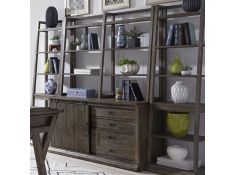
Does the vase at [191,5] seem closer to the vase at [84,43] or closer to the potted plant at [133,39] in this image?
the potted plant at [133,39]

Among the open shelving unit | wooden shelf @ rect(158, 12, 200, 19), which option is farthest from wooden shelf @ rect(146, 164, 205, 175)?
wooden shelf @ rect(158, 12, 200, 19)

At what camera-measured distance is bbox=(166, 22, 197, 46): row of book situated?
13.0 ft

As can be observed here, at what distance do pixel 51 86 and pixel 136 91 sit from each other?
160 cm

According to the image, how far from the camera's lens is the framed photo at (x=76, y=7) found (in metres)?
5.29

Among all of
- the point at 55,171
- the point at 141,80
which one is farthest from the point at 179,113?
the point at 55,171

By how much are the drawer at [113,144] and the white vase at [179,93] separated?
0.66 meters

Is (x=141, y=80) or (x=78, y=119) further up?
(x=141, y=80)

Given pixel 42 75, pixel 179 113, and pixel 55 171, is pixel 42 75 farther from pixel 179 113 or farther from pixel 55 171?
pixel 179 113

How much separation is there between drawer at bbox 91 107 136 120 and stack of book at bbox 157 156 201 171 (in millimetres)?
561

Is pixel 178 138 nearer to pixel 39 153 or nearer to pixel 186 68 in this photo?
pixel 186 68

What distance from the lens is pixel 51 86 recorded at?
5.46 metres

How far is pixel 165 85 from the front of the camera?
446 centimetres

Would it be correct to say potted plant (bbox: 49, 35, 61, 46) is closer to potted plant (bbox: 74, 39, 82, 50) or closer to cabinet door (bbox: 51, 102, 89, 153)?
potted plant (bbox: 74, 39, 82, 50)
